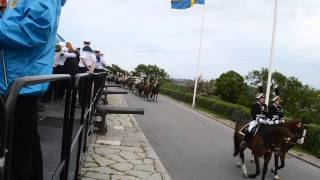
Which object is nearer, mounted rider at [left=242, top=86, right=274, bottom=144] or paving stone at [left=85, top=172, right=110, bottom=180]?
paving stone at [left=85, top=172, right=110, bottom=180]

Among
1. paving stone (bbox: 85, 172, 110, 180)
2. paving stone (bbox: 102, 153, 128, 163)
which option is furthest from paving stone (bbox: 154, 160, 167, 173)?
paving stone (bbox: 85, 172, 110, 180)

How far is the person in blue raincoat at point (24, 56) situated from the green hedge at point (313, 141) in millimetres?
13549

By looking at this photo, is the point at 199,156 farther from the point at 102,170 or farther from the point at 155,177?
the point at 102,170

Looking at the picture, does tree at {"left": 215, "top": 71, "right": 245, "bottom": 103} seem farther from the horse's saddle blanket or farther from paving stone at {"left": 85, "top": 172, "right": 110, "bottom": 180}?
paving stone at {"left": 85, "top": 172, "right": 110, "bottom": 180}

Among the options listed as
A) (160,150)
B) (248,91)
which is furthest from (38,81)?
(248,91)

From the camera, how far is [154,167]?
8922 millimetres

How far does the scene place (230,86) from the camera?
39.2 meters

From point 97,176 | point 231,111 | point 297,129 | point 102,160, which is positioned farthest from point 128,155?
point 231,111

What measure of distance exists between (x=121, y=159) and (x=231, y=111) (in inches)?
704

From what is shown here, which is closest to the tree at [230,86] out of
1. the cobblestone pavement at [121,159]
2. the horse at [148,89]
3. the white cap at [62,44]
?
the horse at [148,89]

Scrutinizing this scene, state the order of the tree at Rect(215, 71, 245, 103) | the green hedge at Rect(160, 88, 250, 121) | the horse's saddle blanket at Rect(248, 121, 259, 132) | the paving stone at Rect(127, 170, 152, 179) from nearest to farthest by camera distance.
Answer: the paving stone at Rect(127, 170, 152, 179)
the horse's saddle blanket at Rect(248, 121, 259, 132)
the green hedge at Rect(160, 88, 250, 121)
the tree at Rect(215, 71, 245, 103)

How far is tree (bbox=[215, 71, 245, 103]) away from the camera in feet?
125

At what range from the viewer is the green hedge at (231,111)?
15.9 m

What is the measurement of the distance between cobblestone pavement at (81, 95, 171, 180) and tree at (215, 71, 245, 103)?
2544cm
